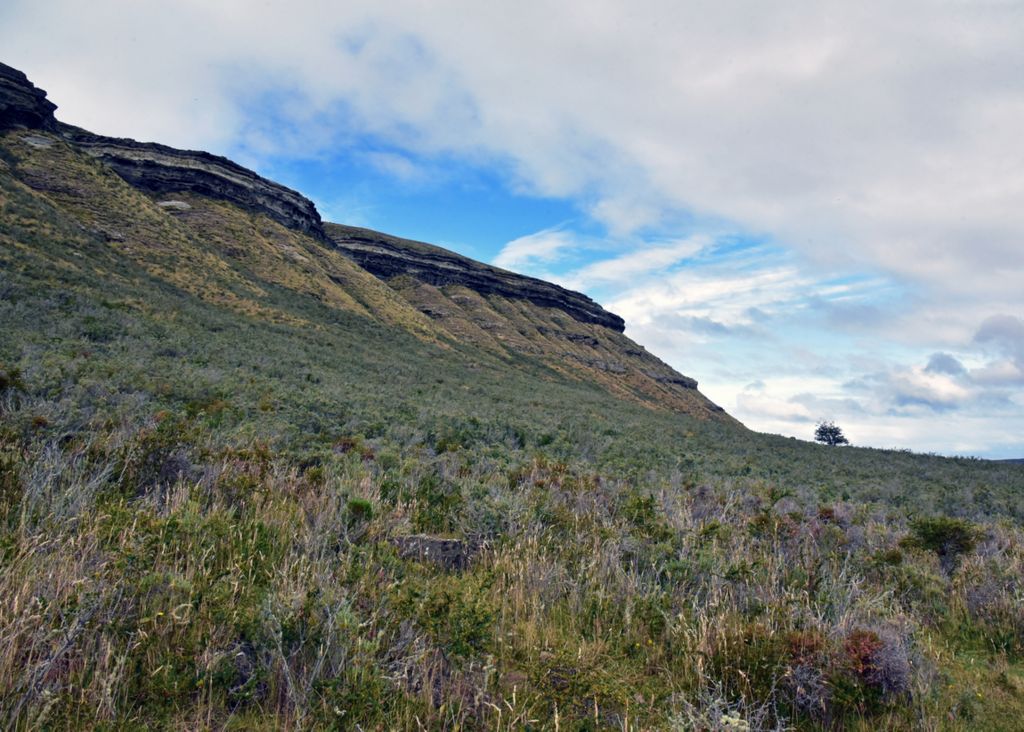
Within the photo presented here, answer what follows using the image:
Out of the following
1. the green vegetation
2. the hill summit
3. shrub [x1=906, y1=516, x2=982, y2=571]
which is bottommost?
the green vegetation

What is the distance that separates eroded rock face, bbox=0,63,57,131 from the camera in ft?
161

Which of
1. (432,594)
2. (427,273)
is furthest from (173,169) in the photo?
(432,594)

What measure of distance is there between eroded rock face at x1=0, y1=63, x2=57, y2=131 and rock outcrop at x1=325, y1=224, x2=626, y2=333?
4027 cm

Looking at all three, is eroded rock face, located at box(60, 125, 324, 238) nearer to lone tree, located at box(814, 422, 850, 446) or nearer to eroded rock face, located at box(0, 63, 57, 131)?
eroded rock face, located at box(0, 63, 57, 131)

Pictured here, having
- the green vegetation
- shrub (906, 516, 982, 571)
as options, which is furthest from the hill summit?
shrub (906, 516, 982, 571)

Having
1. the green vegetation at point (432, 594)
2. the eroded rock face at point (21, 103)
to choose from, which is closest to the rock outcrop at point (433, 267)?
the eroded rock face at point (21, 103)

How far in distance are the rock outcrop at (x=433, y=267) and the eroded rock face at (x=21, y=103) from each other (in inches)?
1585

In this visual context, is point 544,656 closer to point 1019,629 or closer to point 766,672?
point 766,672

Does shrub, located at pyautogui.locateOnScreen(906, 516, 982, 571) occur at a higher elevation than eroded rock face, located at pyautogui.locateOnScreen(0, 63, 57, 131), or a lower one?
lower

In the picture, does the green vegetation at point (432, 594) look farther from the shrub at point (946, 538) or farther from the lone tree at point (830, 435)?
the lone tree at point (830, 435)

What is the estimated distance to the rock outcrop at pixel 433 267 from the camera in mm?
90500

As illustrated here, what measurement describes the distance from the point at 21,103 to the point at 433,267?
56.2 meters

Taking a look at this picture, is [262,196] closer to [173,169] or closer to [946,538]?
[173,169]

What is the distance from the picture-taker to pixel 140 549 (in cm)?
341
